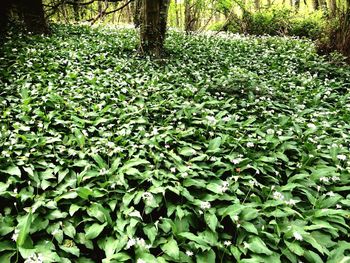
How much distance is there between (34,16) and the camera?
7.94 metres

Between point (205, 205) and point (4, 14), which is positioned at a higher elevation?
point (4, 14)

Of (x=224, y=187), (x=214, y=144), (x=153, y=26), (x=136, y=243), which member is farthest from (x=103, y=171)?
(x=153, y=26)

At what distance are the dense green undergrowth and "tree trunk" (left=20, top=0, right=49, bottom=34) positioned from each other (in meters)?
2.44

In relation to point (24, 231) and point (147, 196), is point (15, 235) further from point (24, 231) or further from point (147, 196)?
point (147, 196)

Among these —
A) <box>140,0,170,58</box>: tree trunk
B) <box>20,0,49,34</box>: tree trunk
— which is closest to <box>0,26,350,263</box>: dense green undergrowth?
<box>140,0,170,58</box>: tree trunk

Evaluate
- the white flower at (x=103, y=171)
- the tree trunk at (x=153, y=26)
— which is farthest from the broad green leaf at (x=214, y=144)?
the tree trunk at (x=153, y=26)

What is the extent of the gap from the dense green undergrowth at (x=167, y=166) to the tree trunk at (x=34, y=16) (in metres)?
2.44

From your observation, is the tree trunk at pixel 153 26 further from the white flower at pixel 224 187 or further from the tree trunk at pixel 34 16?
the white flower at pixel 224 187

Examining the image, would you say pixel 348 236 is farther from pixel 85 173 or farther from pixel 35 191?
pixel 35 191

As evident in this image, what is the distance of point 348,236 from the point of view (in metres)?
2.51

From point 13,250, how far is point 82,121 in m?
1.87

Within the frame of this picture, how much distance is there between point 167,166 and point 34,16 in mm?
7056

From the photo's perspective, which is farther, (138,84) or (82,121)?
(138,84)

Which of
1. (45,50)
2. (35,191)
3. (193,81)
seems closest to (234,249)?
(35,191)
